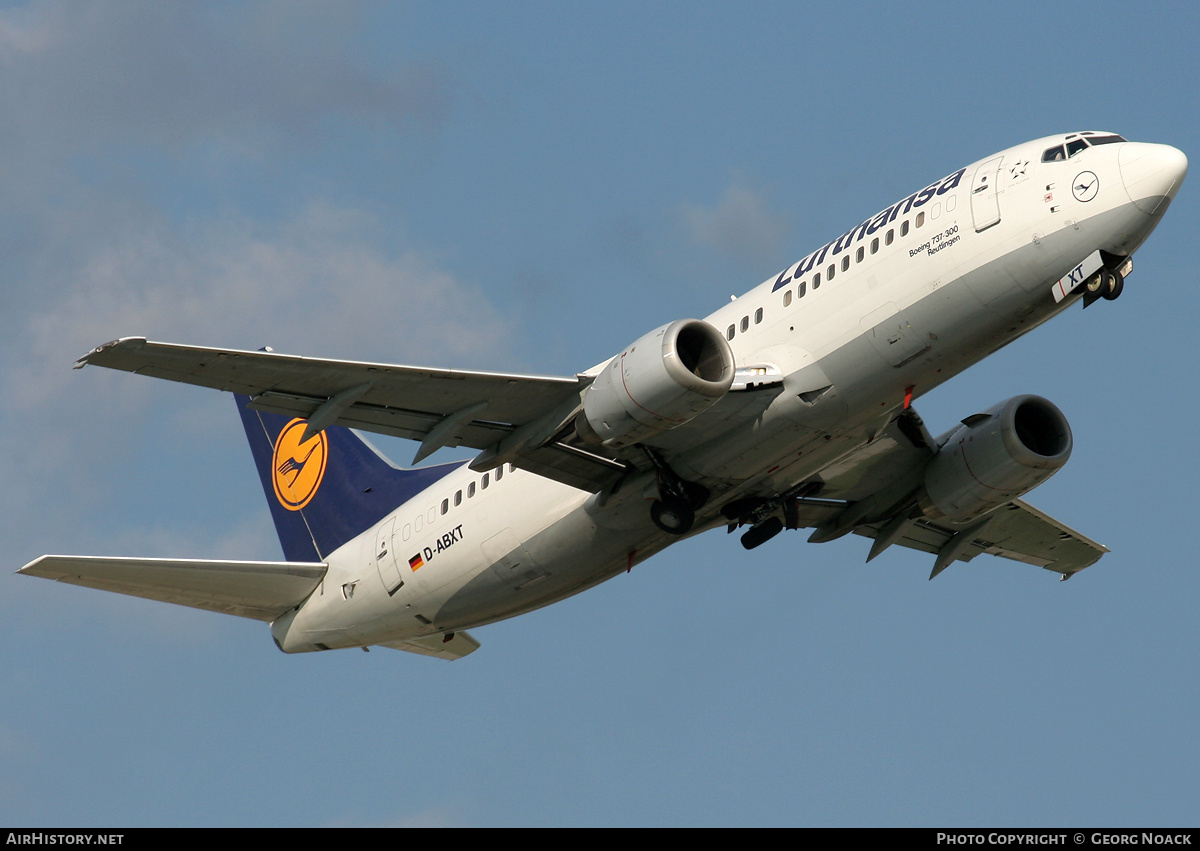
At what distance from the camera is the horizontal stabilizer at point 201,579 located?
27.8 m

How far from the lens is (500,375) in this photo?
82.5ft

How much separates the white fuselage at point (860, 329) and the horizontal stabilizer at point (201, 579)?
16.3 ft

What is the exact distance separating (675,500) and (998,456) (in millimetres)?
7140

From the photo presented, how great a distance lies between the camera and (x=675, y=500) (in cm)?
2647

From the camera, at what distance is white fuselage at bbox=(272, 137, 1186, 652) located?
23812 mm

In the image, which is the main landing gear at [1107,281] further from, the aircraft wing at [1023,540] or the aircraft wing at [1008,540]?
the aircraft wing at [1023,540]

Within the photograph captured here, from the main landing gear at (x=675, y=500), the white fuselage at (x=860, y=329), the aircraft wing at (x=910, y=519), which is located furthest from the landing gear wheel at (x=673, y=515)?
the aircraft wing at (x=910, y=519)

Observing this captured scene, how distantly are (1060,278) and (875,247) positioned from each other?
310 centimetres

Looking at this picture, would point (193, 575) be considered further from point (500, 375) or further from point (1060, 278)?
point (1060, 278)

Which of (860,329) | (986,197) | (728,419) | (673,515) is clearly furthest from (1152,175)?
(673,515)

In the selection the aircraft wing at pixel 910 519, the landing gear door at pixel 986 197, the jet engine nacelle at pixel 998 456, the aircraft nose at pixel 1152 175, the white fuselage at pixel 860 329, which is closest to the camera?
the aircraft nose at pixel 1152 175

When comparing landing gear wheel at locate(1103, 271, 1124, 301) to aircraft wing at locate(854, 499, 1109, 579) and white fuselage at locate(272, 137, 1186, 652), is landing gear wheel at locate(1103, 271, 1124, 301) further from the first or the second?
aircraft wing at locate(854, 499, 1109, 579)

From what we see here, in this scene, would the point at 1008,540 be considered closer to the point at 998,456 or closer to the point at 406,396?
the point at 998,456

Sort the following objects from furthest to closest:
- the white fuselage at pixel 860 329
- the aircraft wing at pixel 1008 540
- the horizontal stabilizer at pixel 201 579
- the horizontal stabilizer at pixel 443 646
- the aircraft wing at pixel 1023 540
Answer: the aircraft wing at pixel 1023 540
the horizontal stabilizer at pixel 443 646
the aircraft wing at pixel 1008 540
the horizontal stabilizer at pixel 201 579
the white fuselage at pixel 860 329
